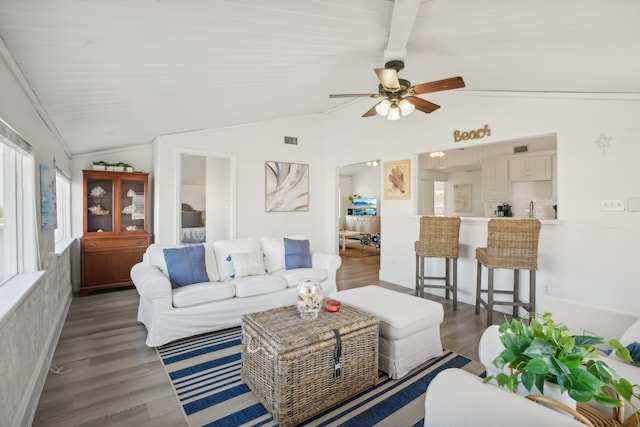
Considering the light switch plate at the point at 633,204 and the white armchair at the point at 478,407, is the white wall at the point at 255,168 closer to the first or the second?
the light switch plate at the point at 633,204

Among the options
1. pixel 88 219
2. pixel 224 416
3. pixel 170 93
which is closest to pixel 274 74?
pixel 170 93

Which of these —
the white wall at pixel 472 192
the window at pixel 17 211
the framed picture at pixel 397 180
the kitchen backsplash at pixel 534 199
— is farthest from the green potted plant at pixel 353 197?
the window at pixel 17 211

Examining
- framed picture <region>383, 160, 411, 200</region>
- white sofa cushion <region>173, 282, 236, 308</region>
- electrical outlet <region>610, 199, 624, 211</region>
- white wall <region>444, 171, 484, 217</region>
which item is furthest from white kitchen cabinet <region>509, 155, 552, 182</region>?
white sofa cushion <region>173, 282, 236, 308</region>

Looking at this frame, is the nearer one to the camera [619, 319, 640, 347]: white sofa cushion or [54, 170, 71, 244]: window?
[619, 319, 640, 347]: white sofa cushion

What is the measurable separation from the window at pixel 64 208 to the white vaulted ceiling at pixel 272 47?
113 cm

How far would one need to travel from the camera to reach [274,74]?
3.24 meters

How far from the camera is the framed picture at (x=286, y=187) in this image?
5.74 m

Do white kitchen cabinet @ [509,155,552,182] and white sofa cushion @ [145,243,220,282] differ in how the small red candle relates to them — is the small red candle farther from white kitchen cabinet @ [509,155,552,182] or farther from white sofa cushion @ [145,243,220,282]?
white kitchen cabinet @ [509,155,552,182]

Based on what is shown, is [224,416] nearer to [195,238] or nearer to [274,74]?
[274,74]

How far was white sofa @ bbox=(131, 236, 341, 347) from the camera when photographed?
2848 mm

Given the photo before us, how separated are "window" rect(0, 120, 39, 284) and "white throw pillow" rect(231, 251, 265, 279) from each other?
1.70 meters

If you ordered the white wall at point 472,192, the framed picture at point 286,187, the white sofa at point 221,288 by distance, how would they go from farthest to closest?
1. the white wall at point 472,192
2. the framed picture at point 286,187
3. the white sofa at point 221,288

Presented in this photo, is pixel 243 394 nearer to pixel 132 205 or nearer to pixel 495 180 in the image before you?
pixel 132 205

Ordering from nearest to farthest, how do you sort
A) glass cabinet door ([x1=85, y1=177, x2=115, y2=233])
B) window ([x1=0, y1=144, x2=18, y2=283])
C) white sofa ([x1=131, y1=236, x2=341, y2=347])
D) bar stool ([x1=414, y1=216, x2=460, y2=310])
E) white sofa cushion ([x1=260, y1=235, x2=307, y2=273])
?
window ([x1=0, y1=144, x2=18, y2=283]), white sofa ([x1=131, y1=236, x2=341, y2=347]), bar stool ([x1=414, y1=216, x2=460, y2=310]), white sofa cushion ([x1=260, y1=235, x2=307, y2=273]), glass cabinet door ([x1=85, y1=177, x2=115, y2=233])
